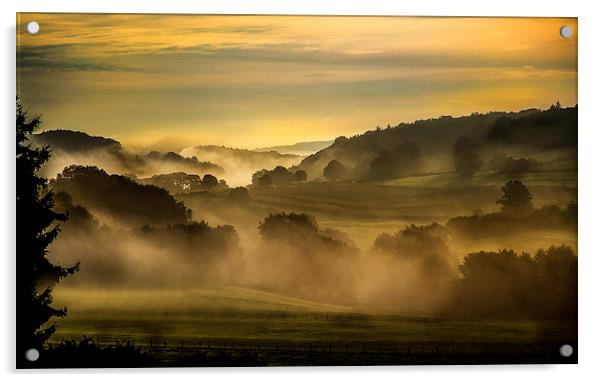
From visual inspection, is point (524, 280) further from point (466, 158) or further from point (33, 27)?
point (33, 27)

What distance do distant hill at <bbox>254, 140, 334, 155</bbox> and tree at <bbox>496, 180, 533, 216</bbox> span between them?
2.21 ft

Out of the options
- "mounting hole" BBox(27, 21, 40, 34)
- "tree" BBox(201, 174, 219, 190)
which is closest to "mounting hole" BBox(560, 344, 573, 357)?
"tree" BBox(201, 174, 219, 190)

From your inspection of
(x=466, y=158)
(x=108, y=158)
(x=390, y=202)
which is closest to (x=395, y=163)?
(x=390, y=202)

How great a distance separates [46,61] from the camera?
3.39 metres

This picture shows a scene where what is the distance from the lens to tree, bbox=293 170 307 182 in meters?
3.45

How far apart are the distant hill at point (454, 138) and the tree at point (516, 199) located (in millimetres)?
130

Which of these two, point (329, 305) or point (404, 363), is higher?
point (329, 305)

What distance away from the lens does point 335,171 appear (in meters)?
3.46

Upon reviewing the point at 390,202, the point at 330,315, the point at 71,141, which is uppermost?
the point at 71,141

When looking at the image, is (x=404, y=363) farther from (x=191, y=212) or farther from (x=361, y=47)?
(x=361, y=47)

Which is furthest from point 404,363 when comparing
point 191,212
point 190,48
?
point 190,48

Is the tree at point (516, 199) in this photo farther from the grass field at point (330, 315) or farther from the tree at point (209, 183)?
the tree at point (209, 183)

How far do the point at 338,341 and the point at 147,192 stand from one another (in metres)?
0.88

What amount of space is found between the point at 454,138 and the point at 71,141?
140cm
